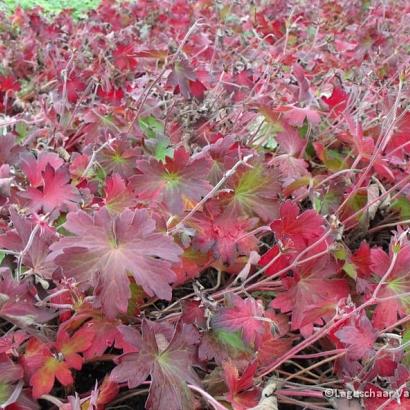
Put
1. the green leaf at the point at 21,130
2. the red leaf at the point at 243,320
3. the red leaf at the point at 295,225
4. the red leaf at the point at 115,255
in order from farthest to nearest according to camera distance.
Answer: the green leaf at the point at 21,130 → the red leaf at the point at 295,225 → the red leaf at the point at 243,320 → the red leaf at the point at 115,255

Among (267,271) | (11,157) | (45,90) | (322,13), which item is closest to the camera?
(267,271)

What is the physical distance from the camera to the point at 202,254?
118cm

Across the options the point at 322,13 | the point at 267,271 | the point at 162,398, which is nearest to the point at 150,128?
the point at 267,271

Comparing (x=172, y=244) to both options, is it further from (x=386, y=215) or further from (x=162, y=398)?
(x=386, y=215)

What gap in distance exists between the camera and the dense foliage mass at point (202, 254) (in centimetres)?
97

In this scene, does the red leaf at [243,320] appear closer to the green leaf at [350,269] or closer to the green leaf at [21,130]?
the green leaf at [350,269]

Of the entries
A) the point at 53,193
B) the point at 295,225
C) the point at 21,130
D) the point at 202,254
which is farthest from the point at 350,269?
the point at 21,130

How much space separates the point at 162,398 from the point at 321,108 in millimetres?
1169

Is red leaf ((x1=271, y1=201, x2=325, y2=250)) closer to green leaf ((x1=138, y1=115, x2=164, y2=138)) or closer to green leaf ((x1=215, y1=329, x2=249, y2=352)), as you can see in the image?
green leaf ((x1=215, y1=329, x2=249, y2=352))

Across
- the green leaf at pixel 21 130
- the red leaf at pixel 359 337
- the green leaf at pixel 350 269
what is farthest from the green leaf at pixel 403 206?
the green leaf at pixel 21 130

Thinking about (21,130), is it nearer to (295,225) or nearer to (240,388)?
(295,225)

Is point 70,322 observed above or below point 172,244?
below

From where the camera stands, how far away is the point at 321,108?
182cm

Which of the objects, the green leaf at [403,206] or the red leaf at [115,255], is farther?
the green leaf at [403,206]
